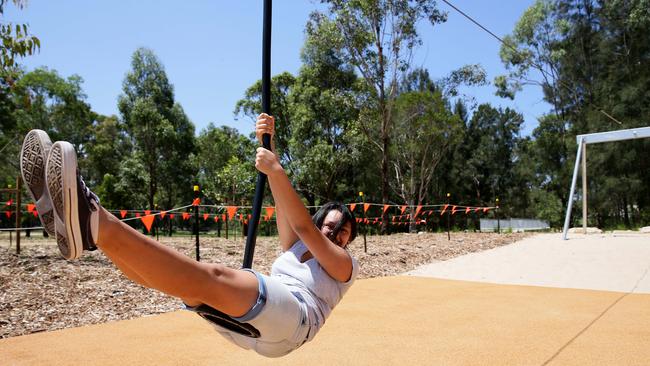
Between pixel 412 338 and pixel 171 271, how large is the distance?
9.37 feet

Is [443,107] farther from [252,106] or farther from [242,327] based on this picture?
[242,327]

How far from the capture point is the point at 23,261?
22.1 ft

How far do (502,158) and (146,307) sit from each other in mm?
30728

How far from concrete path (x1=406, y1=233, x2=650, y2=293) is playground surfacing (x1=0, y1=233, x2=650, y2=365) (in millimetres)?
1861

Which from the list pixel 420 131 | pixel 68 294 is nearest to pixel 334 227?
pixel 68 294

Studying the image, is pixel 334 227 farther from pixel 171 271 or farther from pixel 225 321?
pixel 171 271

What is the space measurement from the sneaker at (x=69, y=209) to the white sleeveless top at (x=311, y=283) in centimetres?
81

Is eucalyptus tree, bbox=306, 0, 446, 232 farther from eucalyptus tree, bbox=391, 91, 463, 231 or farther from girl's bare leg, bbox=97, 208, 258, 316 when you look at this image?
girl's bare leg, bbox=97, 208, 258, 316

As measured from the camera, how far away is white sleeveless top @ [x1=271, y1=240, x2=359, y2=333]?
193 cm

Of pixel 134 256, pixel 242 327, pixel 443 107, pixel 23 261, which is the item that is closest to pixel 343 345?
pixel 242 327

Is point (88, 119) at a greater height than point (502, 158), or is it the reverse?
point (88, 119)

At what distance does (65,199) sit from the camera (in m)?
1.37

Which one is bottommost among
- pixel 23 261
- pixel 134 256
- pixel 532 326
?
pixel 532 326

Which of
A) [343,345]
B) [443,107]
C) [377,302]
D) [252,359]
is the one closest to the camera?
[252,359]
